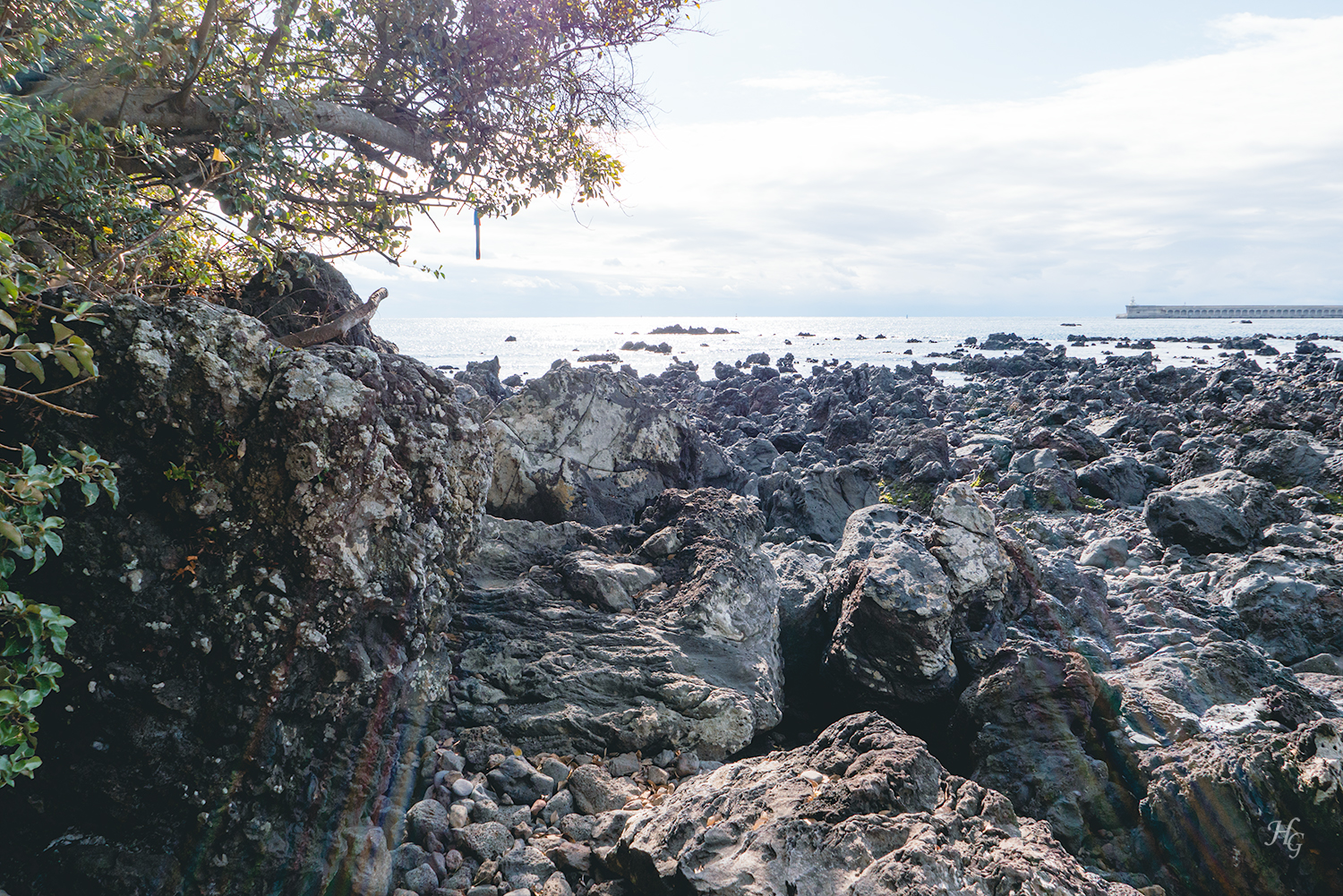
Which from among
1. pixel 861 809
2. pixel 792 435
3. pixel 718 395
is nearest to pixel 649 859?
pixel 861 809

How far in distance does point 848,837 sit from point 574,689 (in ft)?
7.52

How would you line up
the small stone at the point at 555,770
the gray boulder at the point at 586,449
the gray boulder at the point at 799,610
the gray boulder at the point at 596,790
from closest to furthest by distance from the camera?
the gray boulder at the point at 596,790
the small stone at the point at 555,770
the gray boulder at the point at 799,610
the gray boulder at the point at 586,449

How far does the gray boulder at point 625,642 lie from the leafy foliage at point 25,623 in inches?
91.0

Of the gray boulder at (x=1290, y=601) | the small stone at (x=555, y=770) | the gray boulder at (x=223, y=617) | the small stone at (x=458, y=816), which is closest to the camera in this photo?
the gray boulder at (x=223, y=617)

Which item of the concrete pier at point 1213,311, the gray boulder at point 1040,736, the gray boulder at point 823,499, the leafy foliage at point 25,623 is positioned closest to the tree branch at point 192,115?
the leafy foliage at point 25,623

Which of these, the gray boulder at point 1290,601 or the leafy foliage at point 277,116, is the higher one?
the leafy foliage at point 277,116

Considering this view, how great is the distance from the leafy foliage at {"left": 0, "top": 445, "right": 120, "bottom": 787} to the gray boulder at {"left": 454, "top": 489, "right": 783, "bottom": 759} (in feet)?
7.59

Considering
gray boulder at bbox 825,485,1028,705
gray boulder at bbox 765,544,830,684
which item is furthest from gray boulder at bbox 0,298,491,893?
gray boulder at bbox 765,544,830,684

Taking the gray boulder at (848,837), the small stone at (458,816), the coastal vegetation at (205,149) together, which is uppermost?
the coastal vegetation at (205,149)

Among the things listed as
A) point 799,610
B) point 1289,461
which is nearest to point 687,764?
point 799,610

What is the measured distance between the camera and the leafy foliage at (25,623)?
2.47m

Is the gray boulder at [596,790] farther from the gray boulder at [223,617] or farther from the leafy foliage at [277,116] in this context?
the leafy foliage at [277,116]

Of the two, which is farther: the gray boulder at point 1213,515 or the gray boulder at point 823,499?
the gray boulder at point 823,499

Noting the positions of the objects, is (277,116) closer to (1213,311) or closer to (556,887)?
(556,887)
